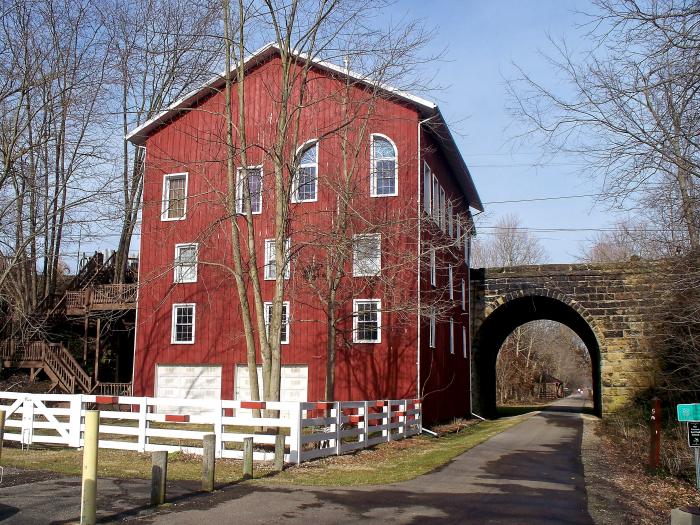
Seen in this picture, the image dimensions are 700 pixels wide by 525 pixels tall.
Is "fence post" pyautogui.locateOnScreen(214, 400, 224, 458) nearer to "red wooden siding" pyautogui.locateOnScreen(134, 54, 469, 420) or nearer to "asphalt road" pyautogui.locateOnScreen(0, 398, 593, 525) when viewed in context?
"asphalt road" pyautogui.locateOnScreen(0, 398, 593, 525)

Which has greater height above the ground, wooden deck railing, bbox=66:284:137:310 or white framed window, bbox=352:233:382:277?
white framed window, bbox=352:233:382:277

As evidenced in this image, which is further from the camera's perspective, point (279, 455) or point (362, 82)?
point (362, 82)

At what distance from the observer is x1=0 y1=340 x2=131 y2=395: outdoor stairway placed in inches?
1107

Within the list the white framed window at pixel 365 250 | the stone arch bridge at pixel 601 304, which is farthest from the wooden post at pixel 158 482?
the stone arch bridge at pixel 601 304

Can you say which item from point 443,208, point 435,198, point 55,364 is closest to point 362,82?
point 435,198

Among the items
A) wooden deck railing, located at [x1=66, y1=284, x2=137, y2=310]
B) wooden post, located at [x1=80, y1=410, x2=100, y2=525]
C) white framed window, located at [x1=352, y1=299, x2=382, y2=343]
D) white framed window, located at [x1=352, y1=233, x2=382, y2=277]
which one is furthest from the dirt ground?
wooden deck railing, located at [x1=66, y1=284, x2=137, y2=310]

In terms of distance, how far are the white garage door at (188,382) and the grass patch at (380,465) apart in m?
7.81

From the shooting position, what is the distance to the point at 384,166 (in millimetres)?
22797

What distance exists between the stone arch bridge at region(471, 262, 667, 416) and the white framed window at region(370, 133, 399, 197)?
9.92 metres

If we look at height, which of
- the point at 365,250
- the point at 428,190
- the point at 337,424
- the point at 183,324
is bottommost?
the point at 337,424

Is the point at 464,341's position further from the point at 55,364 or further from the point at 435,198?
the point at 55,364

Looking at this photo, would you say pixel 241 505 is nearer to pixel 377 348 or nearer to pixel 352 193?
pixel 352 193

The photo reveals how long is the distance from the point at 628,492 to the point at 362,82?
12714 mm

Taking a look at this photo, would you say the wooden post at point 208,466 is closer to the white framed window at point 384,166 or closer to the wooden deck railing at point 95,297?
the white framed window at point 384,166
